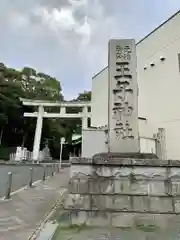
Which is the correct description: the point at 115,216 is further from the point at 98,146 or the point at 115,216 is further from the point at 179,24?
the point at 179,24

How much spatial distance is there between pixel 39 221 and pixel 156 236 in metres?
2.52

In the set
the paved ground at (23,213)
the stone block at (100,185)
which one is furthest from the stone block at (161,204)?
the paved ground at (23,213)

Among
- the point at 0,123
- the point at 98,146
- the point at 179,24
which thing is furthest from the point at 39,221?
the point at 0,123

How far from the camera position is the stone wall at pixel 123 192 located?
4.70 metres

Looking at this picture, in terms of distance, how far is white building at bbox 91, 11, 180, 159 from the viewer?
16.4 metres

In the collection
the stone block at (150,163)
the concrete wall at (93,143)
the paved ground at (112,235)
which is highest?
the concrete wall at (93,143)

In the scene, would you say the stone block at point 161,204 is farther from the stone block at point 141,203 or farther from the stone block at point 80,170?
the stone block at point 80,170

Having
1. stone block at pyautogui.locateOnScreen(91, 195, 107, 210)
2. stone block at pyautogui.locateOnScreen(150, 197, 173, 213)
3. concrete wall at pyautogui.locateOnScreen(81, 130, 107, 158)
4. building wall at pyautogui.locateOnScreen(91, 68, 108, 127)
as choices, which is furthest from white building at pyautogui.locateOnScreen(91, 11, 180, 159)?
stone block at pyautogui.locateOnScreen(91, 195, 107, 210)

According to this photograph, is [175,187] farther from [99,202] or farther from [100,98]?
[100,98]

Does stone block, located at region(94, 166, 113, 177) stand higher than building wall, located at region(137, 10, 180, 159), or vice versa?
building wall, located at region(137, 10, 180, 159)

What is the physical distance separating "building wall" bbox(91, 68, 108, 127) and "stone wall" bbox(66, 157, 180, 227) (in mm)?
19241

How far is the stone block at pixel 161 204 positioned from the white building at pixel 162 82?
1167cm

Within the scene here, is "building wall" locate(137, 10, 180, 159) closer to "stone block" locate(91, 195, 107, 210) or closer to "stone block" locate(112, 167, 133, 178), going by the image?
"stone block" locate(112, 167, 133, 178)

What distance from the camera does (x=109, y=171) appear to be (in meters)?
4.93
